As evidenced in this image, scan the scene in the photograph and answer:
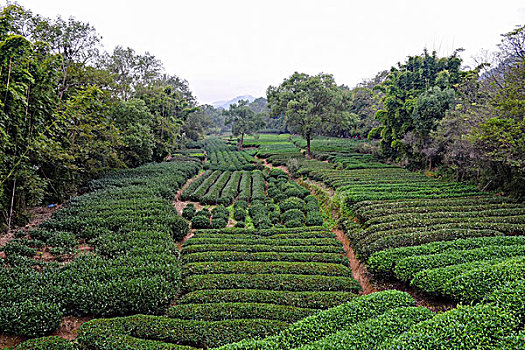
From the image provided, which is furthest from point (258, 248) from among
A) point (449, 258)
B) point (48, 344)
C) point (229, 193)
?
point (229, 193)

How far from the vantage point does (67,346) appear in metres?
6.30

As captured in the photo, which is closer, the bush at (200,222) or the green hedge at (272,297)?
the green hedge at (272,297)

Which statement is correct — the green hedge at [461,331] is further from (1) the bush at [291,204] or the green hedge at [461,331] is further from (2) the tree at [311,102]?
(2) the tree at [311,102]

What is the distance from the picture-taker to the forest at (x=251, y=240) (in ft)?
21.4

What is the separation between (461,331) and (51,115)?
17.4m

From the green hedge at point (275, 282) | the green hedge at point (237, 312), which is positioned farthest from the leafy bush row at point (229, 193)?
the green hedge at point (237, 312)

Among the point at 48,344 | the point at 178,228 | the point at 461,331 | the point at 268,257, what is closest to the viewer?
the point at 461,331

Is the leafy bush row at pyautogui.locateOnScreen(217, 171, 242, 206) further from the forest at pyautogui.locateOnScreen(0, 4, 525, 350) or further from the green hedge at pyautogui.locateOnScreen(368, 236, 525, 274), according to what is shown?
the green hedge at pyautogui.locateOnScreen(368, 236, 525, 274)

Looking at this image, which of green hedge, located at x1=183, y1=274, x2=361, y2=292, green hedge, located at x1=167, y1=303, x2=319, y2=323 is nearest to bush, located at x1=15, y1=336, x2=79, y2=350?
green hedge, located at x1=167, y1=303, x2=319, y2=323

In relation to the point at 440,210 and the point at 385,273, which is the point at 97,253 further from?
the point at 440,210

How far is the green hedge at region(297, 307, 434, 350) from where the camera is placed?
17.8ft

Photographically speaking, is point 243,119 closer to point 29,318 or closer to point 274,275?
point 274,275

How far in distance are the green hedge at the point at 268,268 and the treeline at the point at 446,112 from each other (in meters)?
11.1

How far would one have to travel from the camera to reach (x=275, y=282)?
899 centimetres
